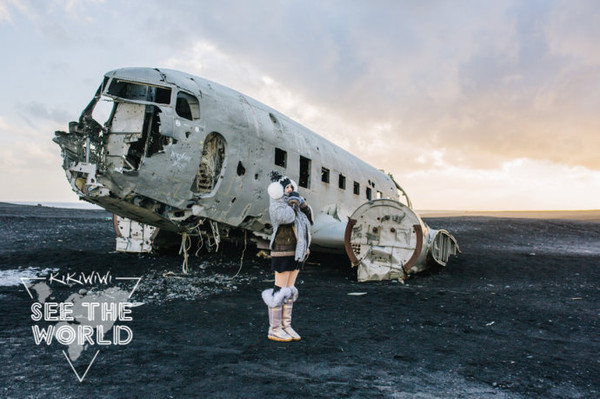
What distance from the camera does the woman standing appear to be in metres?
4.69

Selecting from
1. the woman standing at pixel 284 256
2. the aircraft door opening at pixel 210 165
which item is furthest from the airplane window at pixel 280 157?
the woman standing at pixel 284 256

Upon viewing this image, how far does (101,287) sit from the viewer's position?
7.71 metres

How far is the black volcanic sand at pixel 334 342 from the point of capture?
3.38m

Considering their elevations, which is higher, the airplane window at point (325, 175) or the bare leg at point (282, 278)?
the airplane window at point (325, 175)

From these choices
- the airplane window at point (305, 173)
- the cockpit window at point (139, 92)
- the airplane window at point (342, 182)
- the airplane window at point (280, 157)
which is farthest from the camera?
the airplane window at point (342, 182)

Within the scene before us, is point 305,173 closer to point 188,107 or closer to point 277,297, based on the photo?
point 188,107

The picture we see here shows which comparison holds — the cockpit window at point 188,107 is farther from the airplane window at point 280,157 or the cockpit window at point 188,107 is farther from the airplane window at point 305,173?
the airplane window at point 305,173

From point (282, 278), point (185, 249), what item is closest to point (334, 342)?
point (282, 278)

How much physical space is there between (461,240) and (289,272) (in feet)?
61.5

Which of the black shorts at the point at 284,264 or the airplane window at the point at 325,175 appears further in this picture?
the airplane window at the point at 325,175

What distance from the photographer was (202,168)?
7.67 metres

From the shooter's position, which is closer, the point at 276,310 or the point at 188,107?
the point at 276,310

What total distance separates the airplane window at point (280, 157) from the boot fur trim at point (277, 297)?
493 centimetres

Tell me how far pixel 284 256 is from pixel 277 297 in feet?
1.66
